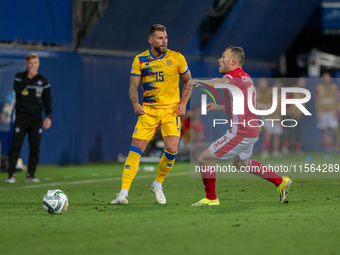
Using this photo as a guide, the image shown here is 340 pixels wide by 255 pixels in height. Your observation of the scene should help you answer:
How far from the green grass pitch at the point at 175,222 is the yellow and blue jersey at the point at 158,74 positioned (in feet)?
4.43

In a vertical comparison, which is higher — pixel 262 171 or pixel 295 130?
pixel 262 171

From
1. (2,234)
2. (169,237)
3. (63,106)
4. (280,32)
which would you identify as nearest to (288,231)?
(169,237)

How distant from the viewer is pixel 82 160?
16750 millimetres

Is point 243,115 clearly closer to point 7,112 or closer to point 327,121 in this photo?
point 7,112

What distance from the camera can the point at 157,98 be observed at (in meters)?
7.82

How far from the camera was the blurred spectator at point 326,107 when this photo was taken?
2012 cm

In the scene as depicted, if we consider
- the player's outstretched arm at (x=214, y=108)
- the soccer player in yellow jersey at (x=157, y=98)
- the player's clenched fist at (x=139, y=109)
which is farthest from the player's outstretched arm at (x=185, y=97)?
the player's clenched fist at (x=139, y=109)

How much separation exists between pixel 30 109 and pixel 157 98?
14.2 ft

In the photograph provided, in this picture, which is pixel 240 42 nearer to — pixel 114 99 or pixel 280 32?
pixel 280 32

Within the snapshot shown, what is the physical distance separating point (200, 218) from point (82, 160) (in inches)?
423

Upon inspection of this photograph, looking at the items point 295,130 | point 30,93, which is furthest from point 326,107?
point 30,93

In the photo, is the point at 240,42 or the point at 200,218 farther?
the point at 240,42

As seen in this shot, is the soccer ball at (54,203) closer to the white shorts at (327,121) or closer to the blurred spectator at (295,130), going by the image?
the blurred spectator at (295,130)

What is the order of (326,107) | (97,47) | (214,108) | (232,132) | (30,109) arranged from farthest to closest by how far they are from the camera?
1. (326,107)
2. (97,47)
3. (30,109)
4. (214,108)
5. (232,132)
